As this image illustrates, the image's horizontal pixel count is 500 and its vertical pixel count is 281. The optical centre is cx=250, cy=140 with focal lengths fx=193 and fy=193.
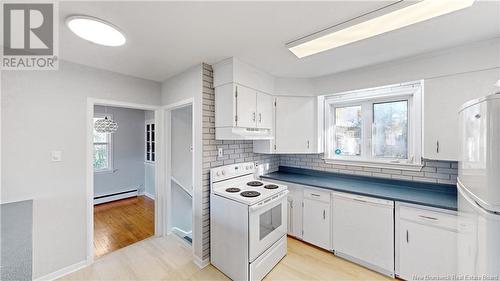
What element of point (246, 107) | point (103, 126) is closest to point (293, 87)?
point (246, 107)

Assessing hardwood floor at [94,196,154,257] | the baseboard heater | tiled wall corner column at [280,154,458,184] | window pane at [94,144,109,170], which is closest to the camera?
tiled wall corner column at [280,154,458,184]

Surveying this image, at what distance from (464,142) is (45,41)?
3.29 m

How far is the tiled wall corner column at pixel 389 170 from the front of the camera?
2.11 m

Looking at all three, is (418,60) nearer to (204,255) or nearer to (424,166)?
(424,166)

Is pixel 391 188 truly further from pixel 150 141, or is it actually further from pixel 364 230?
pixel 150 141

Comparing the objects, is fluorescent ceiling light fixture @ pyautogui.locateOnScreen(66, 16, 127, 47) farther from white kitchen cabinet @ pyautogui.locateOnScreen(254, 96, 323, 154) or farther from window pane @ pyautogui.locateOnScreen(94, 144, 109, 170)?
window pane @ pyautogui.locateOnScreen(94, 144, 109, 170)

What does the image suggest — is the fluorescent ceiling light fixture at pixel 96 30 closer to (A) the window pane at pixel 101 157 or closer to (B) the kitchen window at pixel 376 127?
(B) the kitchen window at pixel 376 127

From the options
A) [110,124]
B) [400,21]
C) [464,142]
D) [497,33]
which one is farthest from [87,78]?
[497,33]

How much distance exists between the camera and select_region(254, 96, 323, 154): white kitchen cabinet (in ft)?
9.43

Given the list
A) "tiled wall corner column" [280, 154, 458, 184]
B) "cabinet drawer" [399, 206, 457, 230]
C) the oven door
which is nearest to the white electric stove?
the oven door

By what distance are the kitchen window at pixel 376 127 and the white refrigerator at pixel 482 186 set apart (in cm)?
127

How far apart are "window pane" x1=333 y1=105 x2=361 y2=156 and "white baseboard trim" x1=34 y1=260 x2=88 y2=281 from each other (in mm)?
3548

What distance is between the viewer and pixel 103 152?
15.1 feet

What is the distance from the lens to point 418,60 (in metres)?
2.03
